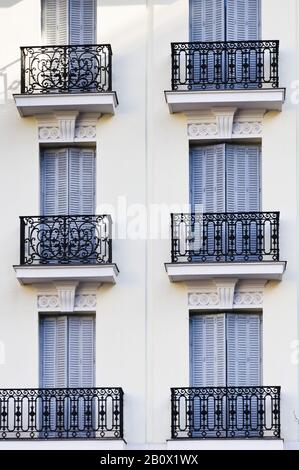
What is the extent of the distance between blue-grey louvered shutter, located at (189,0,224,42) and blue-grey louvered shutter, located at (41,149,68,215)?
10.7 feet

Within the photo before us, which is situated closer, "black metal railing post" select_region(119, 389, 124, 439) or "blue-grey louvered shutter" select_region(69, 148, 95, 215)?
"black metal railing post" select_region(119, 389, 124, 439)

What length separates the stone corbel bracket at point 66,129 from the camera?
35.6 m

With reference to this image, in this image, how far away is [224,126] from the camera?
3534 cm

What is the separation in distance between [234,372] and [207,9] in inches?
263

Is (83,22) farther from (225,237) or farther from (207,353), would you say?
(207,353)

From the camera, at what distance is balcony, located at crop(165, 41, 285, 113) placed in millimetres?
34969

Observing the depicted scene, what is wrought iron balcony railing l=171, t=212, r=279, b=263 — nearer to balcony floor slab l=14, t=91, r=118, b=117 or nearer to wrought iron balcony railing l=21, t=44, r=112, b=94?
balcony floor slab l=14, t=91, r=118, b=117

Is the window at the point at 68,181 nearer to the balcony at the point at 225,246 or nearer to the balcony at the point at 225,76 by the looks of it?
the balcony at the point at 225,246

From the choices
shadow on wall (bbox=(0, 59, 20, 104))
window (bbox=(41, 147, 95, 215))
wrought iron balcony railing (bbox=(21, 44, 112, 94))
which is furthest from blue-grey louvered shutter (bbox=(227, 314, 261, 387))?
shadow on wall (bbox=(0, 59, 20, 104))

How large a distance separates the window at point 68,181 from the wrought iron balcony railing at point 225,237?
5.69 feet

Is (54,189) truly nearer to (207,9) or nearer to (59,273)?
(59,273)

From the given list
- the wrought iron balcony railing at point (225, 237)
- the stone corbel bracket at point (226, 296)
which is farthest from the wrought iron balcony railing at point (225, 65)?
the stone corbel bracket at point (226, 296)

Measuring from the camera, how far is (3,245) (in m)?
35.4
